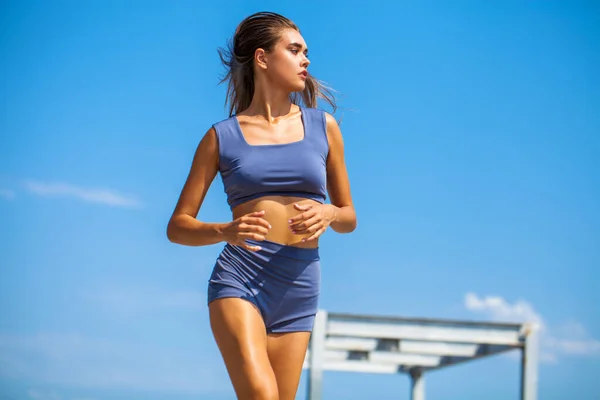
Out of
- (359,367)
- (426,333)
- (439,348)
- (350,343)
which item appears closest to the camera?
(426,333)

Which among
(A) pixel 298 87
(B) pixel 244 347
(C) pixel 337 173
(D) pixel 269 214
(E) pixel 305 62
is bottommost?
(B) pixel 244 347

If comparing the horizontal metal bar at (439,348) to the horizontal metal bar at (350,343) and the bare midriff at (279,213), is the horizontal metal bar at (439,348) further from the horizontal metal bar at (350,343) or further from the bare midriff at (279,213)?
the bare midriff at (279,213)

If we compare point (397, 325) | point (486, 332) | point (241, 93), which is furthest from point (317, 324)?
point (241, 93)

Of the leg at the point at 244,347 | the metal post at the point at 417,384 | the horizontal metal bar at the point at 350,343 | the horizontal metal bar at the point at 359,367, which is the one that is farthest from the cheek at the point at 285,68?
the metal post at the point at 417,384

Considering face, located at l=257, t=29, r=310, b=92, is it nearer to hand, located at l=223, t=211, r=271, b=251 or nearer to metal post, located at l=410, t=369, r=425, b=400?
hand, located at l=223, t=211, r=271, b=251

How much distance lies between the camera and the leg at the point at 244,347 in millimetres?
3262

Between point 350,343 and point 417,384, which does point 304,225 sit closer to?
point 350,343

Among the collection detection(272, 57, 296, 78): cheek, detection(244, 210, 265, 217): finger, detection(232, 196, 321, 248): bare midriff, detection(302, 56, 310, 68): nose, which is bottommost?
detection(244, 210, 265, 217): finger

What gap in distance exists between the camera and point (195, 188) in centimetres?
368

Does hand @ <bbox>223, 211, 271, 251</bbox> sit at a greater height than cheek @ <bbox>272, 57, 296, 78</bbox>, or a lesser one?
lesser

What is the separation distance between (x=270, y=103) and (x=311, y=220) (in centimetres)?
68

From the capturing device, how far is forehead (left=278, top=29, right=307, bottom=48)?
3.81 metres

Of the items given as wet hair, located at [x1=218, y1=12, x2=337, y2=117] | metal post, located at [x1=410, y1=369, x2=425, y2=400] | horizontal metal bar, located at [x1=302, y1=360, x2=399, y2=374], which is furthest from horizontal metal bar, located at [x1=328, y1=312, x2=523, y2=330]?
wet hair, located at [x1=218, y1=12, x2=337, y2=117]

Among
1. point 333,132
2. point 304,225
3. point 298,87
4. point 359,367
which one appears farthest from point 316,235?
point 359,367
